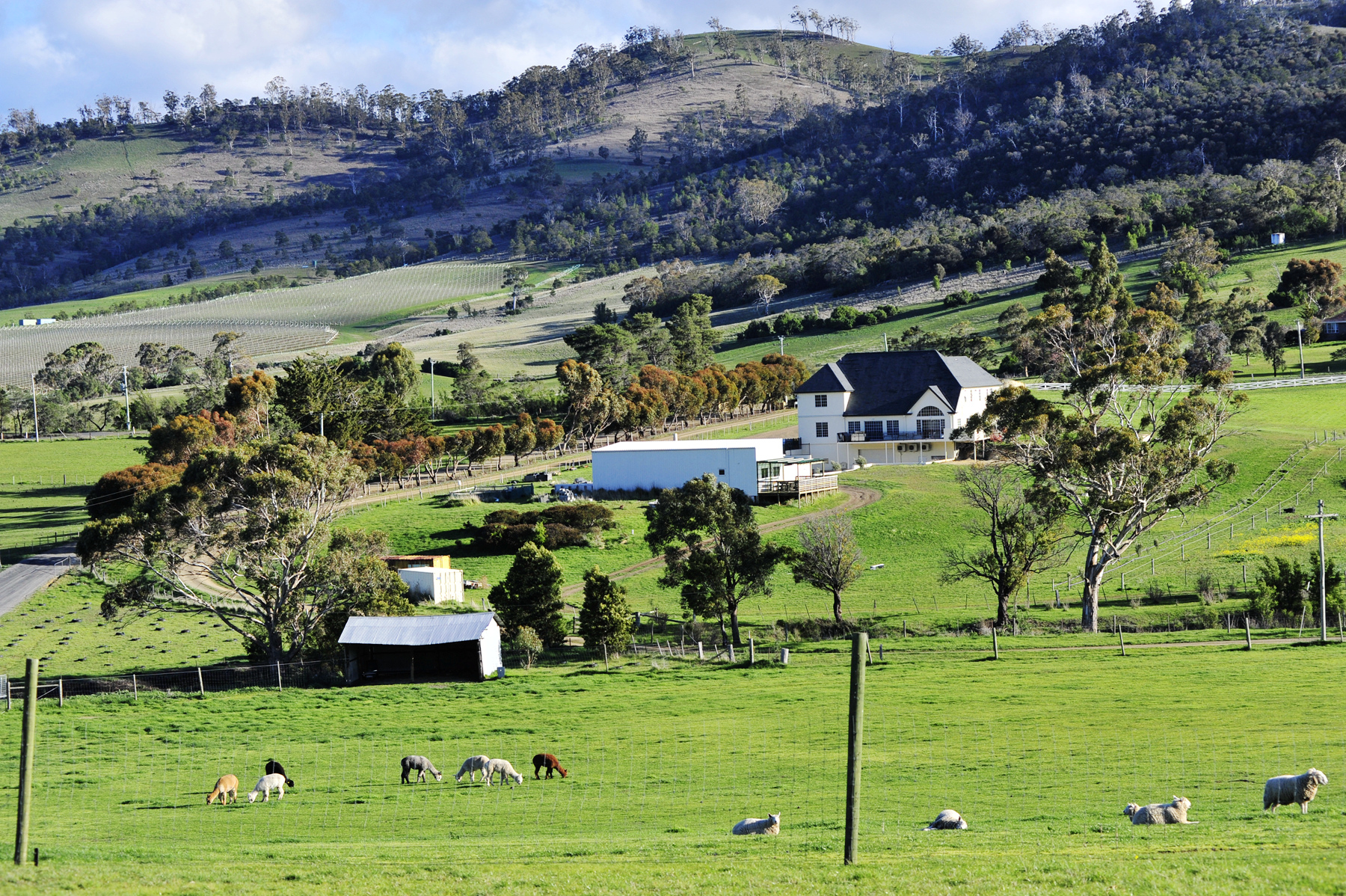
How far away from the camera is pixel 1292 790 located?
16.4m

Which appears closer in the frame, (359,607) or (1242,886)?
(1242,886)

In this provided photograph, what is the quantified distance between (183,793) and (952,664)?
19.6m

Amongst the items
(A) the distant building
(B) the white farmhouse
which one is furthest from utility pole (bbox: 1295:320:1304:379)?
(A) the distant building

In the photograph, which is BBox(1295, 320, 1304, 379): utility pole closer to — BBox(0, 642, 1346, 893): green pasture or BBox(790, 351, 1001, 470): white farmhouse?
BBox(790, 351, 1001, 470): white farmhouse

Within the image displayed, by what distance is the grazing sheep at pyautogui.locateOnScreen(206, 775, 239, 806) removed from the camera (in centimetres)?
2094

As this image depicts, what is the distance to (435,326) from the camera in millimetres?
180625

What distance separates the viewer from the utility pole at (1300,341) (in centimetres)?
8538

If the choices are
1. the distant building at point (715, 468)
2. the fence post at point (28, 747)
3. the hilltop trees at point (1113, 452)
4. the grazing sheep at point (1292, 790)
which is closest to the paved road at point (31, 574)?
the distant building at point (715, 468)

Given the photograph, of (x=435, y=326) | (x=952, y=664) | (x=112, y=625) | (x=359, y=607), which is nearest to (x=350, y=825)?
(x=952, y=664)

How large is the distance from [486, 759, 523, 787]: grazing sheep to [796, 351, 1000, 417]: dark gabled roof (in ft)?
185

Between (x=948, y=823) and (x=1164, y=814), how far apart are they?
275 cm

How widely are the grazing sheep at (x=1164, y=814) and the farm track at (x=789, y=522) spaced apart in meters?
34.0

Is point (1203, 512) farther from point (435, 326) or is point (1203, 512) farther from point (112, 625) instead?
point (435, 326)

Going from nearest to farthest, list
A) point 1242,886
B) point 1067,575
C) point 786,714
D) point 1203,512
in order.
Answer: point 1242,886
point 786,714
point 1067,575
point 1203,512
